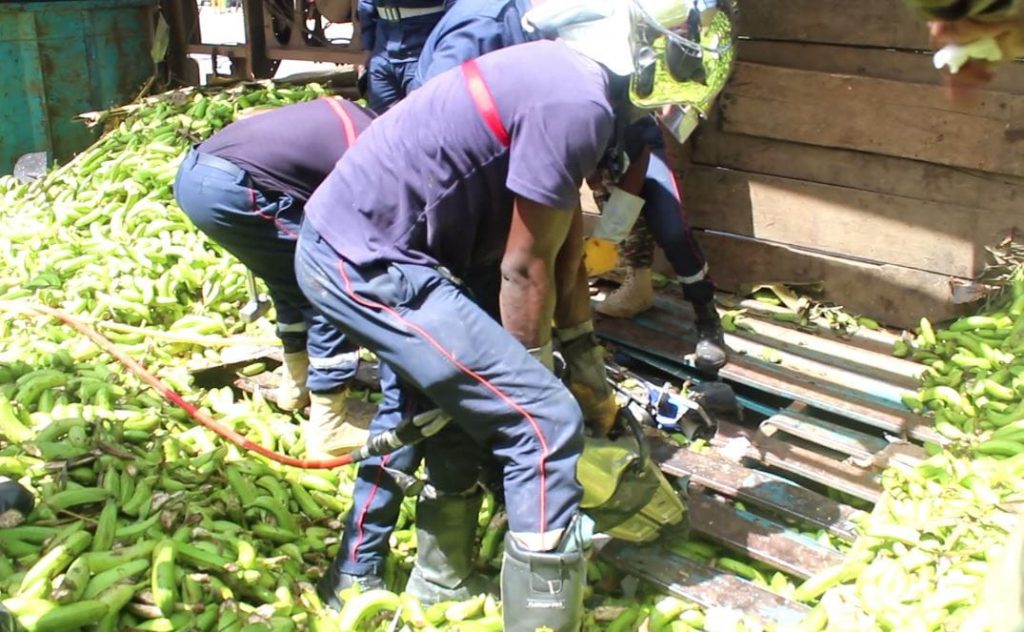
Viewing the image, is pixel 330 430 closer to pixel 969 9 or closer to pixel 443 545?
pixel 443 545

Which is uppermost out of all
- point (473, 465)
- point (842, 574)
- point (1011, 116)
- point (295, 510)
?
point (1011, 116)

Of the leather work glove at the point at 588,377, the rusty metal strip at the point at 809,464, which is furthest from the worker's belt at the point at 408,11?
the rusty metal strip at the point at 809,464

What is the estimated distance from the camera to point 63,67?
23.9 ft

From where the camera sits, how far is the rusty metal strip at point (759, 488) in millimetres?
3375

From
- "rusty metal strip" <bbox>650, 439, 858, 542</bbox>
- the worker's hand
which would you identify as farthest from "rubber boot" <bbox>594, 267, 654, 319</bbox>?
the worker's hand

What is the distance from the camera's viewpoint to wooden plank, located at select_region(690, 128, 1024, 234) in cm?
443

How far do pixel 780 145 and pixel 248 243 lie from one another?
2548 mm

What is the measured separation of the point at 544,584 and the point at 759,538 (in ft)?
3.21

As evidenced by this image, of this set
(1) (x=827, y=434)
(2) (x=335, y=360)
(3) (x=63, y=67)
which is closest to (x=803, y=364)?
(1) (x=827, y=434)

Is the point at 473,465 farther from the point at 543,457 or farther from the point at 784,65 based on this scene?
the point at 784,65

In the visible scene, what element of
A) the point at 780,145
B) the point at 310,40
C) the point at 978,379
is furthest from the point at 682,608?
the point at 310,40

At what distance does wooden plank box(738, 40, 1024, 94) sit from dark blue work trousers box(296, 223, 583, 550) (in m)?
2.77

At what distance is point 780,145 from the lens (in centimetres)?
488

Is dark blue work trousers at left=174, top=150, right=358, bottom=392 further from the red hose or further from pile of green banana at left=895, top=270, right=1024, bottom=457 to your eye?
pile of green banana at left=895, top=270, right=1024, bottom=457
